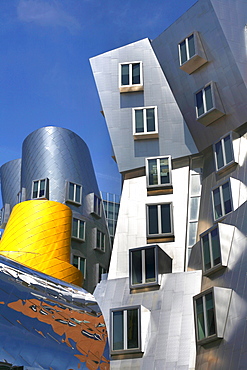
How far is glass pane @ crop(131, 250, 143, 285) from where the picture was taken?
18984mm

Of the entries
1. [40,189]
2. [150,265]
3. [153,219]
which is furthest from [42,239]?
[40,189]

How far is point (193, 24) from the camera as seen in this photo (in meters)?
21.1

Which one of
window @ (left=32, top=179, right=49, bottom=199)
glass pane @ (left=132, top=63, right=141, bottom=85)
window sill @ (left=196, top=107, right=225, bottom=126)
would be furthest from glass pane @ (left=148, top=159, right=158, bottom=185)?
window @ (left=32, top=179, right=49, bottom=199)

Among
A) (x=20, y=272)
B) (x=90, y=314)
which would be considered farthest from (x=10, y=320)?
(x=90, y=314)

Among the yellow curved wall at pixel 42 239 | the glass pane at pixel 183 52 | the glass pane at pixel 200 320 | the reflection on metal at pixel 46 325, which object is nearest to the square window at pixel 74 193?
the yellow curved wall at pixel 42 239

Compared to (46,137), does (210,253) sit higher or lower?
lower

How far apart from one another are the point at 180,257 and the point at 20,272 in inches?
399

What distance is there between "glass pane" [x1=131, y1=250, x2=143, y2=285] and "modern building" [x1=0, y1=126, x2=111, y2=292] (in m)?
8.68

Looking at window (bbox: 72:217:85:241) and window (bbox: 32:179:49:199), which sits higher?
window (bbox: 32:179:49:199)

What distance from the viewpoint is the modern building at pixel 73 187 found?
2856 centimetres

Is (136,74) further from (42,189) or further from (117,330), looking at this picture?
(117,330)

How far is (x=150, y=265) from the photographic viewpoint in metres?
18.9

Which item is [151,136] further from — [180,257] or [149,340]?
[149,340]

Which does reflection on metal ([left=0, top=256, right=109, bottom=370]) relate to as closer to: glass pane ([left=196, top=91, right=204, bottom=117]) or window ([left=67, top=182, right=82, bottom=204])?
glass pane ([left=196, top=91, right=204, bottom=117])
